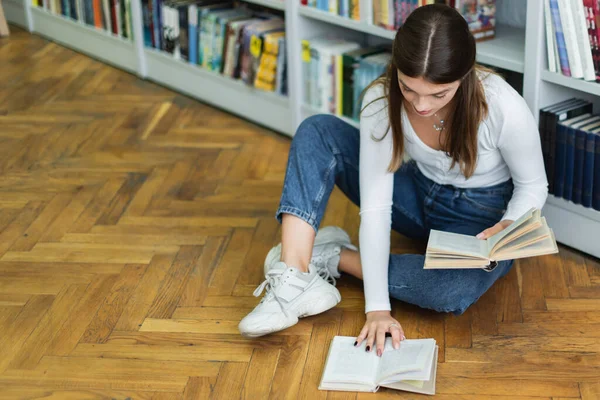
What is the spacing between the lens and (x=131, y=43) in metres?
3.90

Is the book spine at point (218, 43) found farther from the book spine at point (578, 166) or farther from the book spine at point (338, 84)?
the book spine at point (578, 166)

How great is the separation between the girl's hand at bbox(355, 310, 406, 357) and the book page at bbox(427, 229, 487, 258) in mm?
187

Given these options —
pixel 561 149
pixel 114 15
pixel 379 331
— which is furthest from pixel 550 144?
pixel 114 15

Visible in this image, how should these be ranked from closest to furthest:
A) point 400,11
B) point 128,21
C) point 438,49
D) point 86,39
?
point 438,49 → point 400,11 → point 128,21 → point 86,39

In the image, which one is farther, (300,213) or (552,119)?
(552,119)

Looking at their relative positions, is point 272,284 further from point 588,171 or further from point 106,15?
point 106,15

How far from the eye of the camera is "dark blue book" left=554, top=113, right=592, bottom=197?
7.13 feet

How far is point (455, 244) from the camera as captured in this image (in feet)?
5.97

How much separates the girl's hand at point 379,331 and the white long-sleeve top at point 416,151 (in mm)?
35

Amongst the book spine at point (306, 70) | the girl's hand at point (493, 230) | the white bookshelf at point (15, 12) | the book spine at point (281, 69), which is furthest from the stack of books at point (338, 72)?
the white bookshelf at point (15, 12)

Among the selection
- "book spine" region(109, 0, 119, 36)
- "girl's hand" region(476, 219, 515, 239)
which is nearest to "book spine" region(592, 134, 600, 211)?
"girl's hand" region(476, 219, 515, 239)

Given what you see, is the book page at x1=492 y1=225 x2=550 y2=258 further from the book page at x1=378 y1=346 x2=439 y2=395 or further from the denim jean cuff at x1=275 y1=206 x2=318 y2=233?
the denim jean cuff at x1=275 y1=206 x2=318 y2=233

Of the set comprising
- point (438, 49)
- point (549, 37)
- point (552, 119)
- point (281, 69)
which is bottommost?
point (281, 69)

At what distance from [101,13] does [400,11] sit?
196 cm
